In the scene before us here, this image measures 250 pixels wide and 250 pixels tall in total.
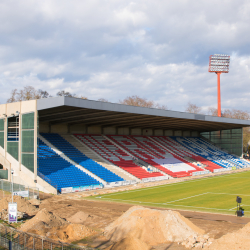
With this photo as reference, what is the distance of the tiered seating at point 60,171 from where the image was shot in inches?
1091

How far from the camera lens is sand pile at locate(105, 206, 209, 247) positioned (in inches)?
488

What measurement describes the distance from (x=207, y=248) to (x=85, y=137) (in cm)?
3285

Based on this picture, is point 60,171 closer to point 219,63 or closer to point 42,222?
point 42,222

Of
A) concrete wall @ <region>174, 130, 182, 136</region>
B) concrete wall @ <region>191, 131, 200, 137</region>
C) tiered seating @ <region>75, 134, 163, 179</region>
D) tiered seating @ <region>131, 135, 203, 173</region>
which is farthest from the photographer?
concrete wall @ <region>191, 131, 200, 137</region>

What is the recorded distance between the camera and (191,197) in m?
25.1

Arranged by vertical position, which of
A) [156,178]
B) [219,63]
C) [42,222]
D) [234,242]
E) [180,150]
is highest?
[219,63]

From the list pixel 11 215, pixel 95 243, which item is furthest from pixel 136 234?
pixel 11 215

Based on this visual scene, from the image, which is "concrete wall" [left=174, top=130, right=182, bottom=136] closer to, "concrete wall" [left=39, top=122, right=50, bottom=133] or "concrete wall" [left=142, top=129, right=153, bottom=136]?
"concrete wall" [left=142, top=129, right=153, bottom=136]

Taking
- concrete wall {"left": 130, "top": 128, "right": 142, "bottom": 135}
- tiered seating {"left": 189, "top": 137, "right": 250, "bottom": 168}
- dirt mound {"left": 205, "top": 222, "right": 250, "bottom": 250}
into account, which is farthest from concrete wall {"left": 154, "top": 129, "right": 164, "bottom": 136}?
dirt mound {"left": 205, "top": 222, "right": 250, "bottom": 250}

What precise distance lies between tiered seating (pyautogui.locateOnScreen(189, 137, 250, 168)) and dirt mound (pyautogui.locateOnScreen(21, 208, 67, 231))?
4715 centimetres

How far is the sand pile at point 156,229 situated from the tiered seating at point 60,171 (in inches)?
561

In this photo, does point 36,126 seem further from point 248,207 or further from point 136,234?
point 248,207

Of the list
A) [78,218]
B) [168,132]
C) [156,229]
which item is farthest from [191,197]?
[168,132]

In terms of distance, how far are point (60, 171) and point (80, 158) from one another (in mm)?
5226
